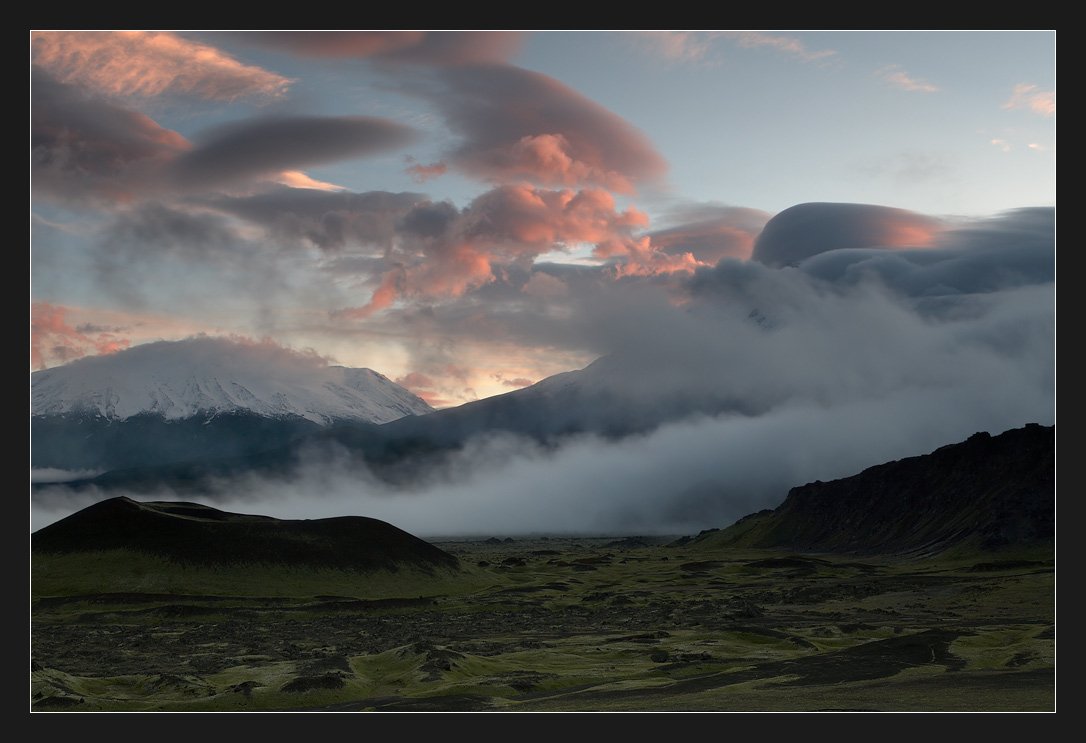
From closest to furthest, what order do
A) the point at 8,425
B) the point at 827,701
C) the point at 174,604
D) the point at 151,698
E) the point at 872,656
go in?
the point at 8,425 → the point at 827,701 → the point at 151,698 → the point at 872,656 → the point at 174,604

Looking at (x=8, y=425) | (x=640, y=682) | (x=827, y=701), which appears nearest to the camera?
(x=8, y=425)

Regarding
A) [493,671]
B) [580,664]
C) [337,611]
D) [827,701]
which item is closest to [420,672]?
[493,671]

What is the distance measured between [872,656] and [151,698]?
2894 inches

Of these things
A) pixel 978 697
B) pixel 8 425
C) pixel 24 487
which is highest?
pixel 8 425

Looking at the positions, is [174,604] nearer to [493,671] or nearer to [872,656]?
[493,671]

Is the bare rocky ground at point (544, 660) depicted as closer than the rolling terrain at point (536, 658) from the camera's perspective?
Yes

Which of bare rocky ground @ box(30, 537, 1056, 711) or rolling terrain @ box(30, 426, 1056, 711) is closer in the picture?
bare rocky ground @ box(30, 537, 1056, 711)

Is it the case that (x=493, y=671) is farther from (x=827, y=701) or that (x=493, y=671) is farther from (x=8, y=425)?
(x=8, y=425)

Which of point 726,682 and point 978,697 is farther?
point 726,682

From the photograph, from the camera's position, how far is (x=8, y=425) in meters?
61.3

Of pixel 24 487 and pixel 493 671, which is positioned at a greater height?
pixel 24 487

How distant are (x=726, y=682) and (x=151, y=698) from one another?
179 ft

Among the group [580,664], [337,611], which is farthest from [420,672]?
[337,611]

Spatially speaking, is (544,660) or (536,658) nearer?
(544,660)
